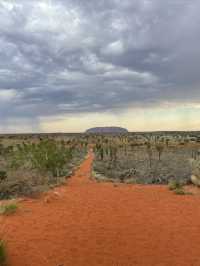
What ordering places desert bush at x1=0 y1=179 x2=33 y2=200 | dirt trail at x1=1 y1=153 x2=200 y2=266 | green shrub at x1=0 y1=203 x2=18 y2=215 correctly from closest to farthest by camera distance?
dirt trail at x1=1 y1=153 x2=200 y2=266 → green shrub at x1=0 y1=203 x2=18 y2=215 → desert bush at x1=0 y1=179 x2=33 y2=200

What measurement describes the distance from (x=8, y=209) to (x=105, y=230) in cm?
369

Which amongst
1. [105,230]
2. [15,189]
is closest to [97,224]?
[105,230]

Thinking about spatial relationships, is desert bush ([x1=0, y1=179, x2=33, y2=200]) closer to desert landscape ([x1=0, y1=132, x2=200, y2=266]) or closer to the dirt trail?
desert landscape ([x1=0, y1=132, x2=200, y2=266])

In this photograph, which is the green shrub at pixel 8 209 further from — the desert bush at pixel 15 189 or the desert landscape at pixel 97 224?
the desert bush at pixel 15 189

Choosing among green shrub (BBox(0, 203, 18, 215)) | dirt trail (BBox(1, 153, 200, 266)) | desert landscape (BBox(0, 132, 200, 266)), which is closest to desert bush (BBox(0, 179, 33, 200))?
desert landscape (BBox(0, 132, 200, 266))

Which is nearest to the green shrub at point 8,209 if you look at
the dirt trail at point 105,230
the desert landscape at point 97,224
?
the desert landscape at point 97,224

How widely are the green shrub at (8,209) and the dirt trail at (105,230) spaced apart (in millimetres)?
219

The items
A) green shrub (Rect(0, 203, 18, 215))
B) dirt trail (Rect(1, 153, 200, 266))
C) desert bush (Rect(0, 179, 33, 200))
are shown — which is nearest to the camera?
dirt trail (Rect(1, 153, 200, 266))

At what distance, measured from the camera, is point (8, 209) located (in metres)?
12.7

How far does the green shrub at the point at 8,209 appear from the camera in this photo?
12602 mm

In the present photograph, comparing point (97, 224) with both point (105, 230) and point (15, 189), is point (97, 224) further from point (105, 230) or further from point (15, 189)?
point (15, 189)

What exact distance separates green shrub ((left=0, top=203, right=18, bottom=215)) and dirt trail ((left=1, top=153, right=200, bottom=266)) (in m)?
0.22

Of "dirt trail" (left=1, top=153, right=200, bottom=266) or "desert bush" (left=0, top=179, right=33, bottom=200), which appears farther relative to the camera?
"desert bush" (left=0, top=179, right=33, bottom=200)

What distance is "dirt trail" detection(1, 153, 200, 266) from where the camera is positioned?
843 centimetres
